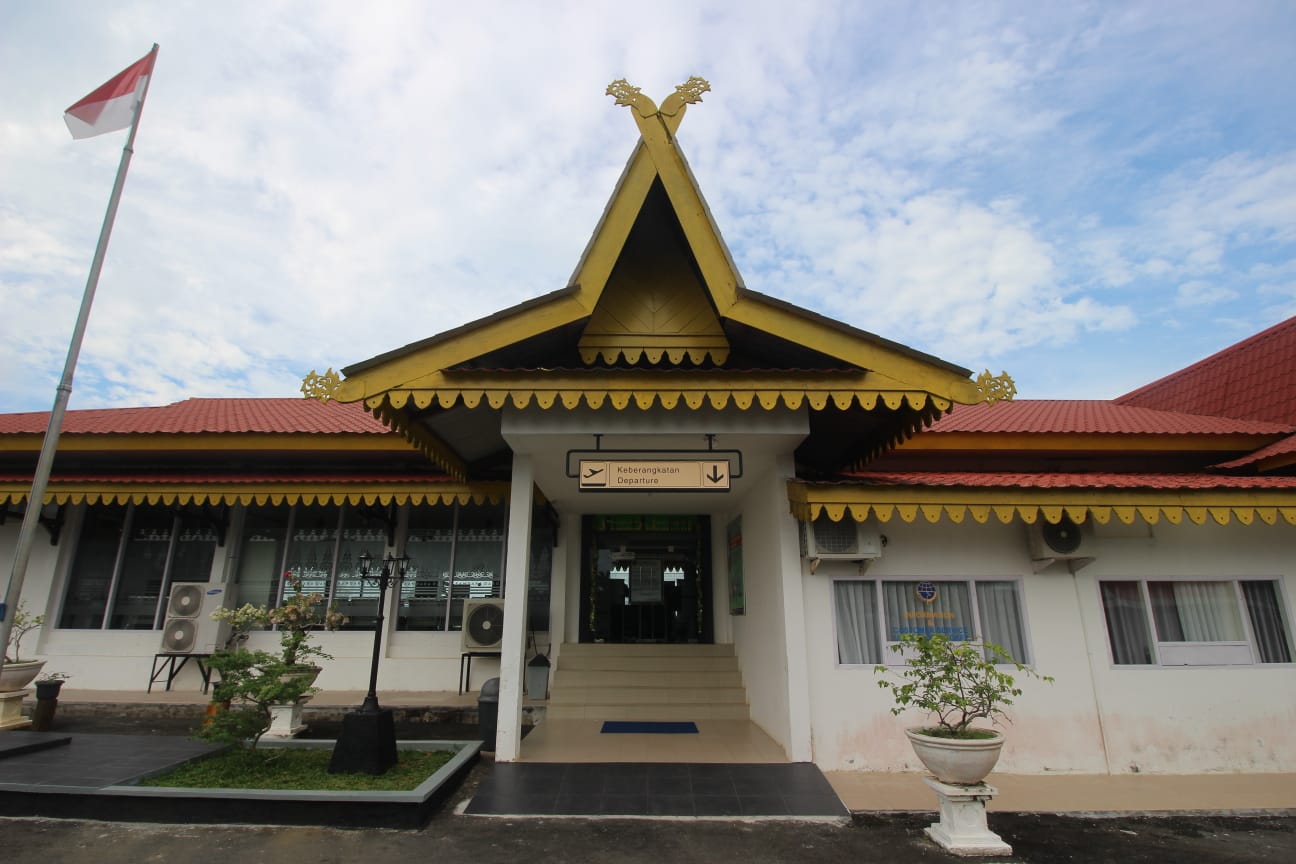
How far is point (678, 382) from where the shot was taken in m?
5.35

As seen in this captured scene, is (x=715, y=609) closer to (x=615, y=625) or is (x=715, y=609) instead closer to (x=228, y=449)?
(x=615, y=625)

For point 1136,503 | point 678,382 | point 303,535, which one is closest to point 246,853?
point 678,382

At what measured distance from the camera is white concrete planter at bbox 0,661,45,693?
7020 mm

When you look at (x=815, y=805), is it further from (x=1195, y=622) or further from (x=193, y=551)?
(x=193, y=551)

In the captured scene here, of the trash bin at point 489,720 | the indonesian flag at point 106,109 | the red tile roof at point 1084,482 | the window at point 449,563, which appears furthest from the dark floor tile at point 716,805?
the indonesian flag at point 106,109

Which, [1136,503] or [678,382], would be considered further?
[1136,503]

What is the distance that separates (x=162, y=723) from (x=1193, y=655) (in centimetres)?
1126

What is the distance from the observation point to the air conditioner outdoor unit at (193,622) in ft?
28.2

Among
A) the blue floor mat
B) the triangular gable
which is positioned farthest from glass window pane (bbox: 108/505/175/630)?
the blue floor mat

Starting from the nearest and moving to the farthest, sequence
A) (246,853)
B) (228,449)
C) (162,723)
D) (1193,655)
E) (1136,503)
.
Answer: (246,853), (1136,503), (1193,655), (162,723), (228,449)

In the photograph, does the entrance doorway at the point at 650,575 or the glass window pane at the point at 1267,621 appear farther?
the entrance doorway at the point at 650,575

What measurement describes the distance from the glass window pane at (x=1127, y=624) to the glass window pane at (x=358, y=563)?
346 inches

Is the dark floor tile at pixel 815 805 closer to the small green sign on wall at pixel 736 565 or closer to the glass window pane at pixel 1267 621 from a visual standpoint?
the small green sign on wall at pixel 736 565

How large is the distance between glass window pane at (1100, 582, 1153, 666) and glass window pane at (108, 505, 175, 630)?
12.0 metres
